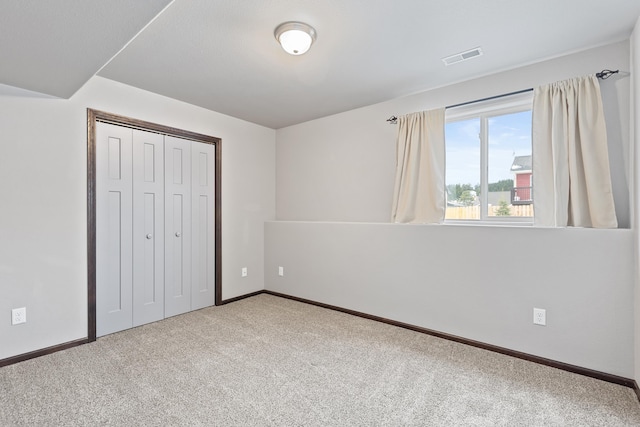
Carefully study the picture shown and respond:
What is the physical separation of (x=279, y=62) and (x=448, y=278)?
2411 millimetres

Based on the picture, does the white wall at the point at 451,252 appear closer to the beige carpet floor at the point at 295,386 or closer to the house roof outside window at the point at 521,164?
the beige carpet floor at the point at 295,386

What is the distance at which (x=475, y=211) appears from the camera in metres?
3.05

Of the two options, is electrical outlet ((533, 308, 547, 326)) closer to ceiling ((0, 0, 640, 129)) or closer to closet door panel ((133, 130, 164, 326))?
ceiling ((0, 0, 640, 129))

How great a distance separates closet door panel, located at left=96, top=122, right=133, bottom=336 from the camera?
2889mm

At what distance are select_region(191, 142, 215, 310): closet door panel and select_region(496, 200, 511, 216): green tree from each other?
10.2 feet

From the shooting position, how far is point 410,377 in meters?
2.19

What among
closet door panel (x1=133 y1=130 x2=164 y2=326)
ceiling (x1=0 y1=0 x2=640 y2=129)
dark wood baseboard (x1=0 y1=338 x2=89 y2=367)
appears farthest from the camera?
closet door panel (x1=133 y1=130 x2=164 y2=326)

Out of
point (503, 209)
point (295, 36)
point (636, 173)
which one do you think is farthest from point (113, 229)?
point (636, 173)

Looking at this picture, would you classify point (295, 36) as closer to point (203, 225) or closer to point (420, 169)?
point (420, 169)

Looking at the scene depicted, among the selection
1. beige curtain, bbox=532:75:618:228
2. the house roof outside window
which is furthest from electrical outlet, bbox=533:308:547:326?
the house roof outside window

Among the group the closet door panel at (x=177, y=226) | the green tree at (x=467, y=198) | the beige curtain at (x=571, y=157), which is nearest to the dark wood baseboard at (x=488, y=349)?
the closet door panel at (x=177, y=226)

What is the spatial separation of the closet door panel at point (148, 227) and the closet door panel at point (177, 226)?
0.07 m

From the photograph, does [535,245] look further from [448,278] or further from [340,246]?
[340,246]

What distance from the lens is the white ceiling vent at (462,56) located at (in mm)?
2437
